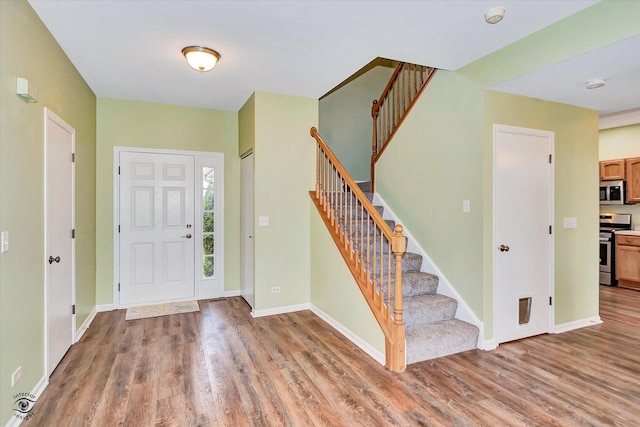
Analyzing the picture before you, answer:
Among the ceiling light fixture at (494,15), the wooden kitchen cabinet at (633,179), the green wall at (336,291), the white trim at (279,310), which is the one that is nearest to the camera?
the ceiling light fixture at (494,15)

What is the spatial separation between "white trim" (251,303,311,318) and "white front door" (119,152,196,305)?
4.03ft

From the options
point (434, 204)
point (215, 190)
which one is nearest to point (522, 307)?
point (434, 204)

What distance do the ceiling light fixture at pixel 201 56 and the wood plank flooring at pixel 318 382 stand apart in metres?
2.60

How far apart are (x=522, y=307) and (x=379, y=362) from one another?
1663mm

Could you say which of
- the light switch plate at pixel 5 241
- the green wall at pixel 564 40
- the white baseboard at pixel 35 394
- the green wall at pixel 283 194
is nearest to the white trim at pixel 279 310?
the green wall at pixel 283 194

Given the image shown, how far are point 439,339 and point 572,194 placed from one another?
7.42 ft

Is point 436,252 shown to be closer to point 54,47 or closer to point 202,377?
point 202,377

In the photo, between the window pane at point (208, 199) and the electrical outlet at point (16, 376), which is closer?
the electrical outlet at point (16, 376)

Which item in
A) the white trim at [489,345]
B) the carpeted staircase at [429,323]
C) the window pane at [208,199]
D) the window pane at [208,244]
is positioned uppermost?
the window pane at [208,199]

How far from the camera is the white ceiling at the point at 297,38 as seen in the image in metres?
2.33

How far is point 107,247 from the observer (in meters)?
4.32

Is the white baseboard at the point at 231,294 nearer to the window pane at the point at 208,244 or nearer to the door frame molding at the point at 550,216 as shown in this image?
the window pane at the point at 208,244

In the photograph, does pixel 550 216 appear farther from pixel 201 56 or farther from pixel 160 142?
pixel 160 142

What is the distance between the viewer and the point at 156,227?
4551mm
